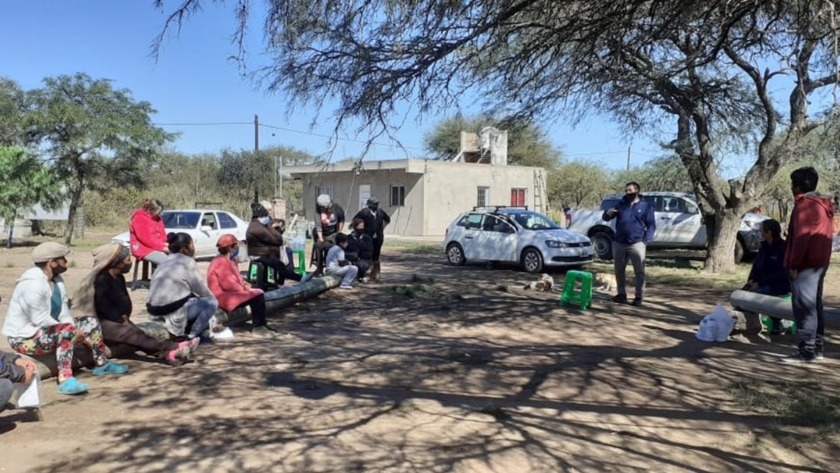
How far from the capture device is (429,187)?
102 feet

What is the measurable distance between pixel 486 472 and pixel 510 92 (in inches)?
241

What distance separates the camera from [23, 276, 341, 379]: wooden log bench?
216 inches

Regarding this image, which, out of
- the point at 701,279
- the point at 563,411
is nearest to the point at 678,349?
the point at 563,411

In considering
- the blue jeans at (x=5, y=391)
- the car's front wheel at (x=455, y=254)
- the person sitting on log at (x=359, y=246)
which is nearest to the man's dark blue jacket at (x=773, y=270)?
the person sitting on log at (x=359, y=246)

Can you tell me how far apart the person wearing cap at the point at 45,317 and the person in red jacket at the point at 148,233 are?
5.82m

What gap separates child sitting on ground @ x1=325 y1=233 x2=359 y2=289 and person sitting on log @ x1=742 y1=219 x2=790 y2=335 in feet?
21.1

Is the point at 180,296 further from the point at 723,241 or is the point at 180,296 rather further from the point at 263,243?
the point at 723,241

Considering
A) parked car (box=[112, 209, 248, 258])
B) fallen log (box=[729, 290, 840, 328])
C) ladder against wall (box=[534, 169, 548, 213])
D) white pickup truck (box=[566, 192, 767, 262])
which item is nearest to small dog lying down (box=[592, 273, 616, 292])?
fallen log (box=[729, 290, 840, 328])

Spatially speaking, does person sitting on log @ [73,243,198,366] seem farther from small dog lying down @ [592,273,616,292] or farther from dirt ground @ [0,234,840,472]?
small dog lying down @ [592,273,616,292]

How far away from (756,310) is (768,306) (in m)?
0.21

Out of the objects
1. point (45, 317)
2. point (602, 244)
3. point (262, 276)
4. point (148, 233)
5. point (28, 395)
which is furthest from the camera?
point (602, 244)

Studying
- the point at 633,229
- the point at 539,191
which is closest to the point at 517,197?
the point at 539,191

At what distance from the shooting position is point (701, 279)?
14117mm

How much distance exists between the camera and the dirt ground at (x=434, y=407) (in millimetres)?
3986
